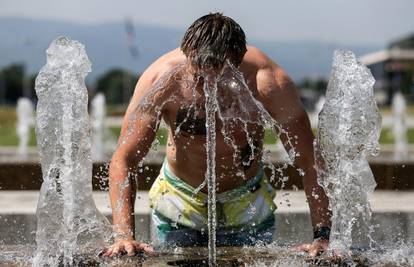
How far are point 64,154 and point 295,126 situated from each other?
1002mm

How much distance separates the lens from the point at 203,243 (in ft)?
13.9

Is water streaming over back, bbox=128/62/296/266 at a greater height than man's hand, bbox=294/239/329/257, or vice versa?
water streaming over back, bbox=128/62/296/266

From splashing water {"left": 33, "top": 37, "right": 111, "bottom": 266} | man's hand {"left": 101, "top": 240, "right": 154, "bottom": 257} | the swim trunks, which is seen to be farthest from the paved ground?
man's hand {"left": 101, "top": 240, "right": 154, "bottom": 257}

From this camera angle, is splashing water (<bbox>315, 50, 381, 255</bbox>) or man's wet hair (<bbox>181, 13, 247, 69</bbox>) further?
splashing water (<bbox>315, 50, 381, 255</bbox>)

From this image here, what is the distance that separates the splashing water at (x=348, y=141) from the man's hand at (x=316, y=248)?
69 millimetres

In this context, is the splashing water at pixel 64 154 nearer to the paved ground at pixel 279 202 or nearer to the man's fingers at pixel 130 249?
the man's fingers at pixel 130 249

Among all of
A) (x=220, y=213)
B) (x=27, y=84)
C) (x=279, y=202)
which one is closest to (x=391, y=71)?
(x=27, y=84)

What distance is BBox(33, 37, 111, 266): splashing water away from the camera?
3623mm

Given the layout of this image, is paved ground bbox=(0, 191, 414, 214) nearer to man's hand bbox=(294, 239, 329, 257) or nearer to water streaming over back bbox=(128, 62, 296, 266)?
water streaming over back bbox=(128, 62, 296, 266)

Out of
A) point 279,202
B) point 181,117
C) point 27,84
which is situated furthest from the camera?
point 27,84

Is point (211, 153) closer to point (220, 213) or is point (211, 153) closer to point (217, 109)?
point (217, 109)

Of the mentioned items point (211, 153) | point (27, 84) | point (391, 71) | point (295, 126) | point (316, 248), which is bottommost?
point (316, 248)

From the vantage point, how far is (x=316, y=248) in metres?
3.71

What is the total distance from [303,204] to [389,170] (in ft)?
4.88
